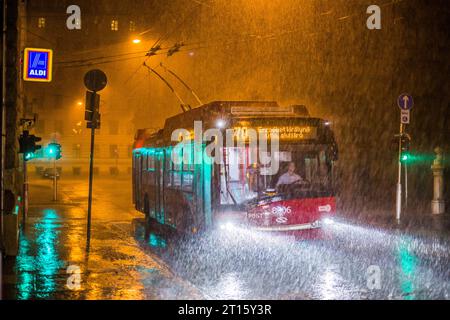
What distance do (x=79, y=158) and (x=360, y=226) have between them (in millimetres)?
60439

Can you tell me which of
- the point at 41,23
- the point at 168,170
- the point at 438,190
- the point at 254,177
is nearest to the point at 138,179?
the point at 168,170

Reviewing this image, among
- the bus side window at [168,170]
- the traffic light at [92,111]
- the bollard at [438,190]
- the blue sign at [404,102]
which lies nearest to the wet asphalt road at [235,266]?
the bus side window at [168,170]

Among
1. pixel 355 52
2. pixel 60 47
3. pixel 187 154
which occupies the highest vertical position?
pixel 60 47

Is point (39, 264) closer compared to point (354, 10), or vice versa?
point (39, 264)

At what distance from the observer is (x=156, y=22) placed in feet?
237

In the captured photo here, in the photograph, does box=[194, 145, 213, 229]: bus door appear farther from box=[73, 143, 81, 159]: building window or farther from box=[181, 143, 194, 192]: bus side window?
box=[73, 143, 81, 159]: building window

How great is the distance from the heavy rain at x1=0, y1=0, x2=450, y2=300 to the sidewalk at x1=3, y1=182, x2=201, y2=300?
0.04 metres

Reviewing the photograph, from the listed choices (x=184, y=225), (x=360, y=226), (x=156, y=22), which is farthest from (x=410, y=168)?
(x=156, y=22)

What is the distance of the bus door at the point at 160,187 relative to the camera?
54.5ft

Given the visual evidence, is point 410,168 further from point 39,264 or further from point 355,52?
point 39,264

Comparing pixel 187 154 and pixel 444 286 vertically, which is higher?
pixel 187 154

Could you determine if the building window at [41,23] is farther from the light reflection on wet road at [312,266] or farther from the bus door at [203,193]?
the bus door at [203,193]

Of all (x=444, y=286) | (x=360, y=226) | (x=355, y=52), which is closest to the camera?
(x=444, y=286)

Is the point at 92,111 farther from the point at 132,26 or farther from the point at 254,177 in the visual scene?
the point at 132,26
